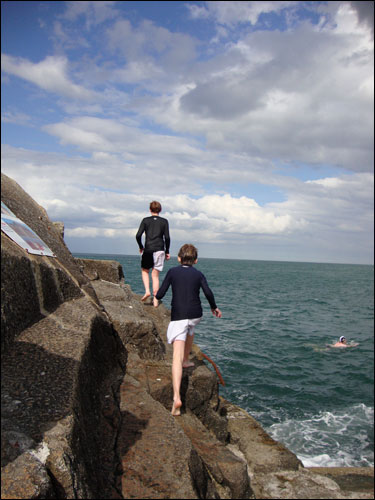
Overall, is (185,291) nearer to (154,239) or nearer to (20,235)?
(20,235)

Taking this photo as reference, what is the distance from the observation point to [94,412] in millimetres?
3332

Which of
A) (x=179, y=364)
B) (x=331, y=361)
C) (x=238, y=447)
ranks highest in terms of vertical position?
(x=179, y=364)

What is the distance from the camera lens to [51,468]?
224 cm

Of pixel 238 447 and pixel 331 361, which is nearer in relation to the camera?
pixel 238 447

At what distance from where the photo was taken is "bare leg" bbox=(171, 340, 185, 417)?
4.55 m

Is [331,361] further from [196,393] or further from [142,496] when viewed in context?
[142,496]

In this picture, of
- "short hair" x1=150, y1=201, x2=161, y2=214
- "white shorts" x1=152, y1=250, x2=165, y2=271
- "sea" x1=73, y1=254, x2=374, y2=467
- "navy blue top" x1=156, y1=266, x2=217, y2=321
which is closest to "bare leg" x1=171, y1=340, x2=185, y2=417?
"navy blue top" x1=156, y1=266, x2=217, y2=321

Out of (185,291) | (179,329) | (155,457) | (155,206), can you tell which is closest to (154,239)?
(155,206)

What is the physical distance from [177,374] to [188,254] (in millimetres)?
1559

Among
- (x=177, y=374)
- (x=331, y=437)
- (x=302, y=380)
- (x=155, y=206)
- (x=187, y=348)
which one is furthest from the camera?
(x=302, y=380)

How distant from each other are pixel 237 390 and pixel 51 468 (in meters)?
11.1

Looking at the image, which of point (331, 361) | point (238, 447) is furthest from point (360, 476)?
point (331, 361)

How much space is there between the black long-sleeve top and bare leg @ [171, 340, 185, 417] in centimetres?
287

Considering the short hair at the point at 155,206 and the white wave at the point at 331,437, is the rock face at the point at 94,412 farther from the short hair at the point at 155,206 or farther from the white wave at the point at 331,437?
the white wave at the point at 331,437
